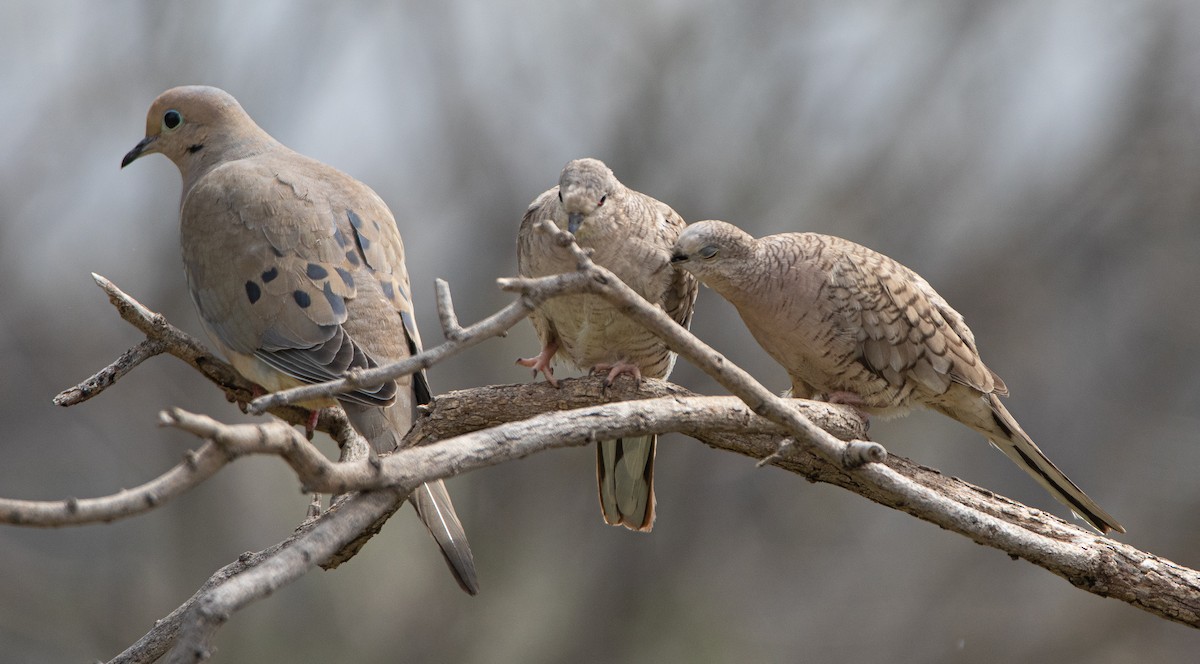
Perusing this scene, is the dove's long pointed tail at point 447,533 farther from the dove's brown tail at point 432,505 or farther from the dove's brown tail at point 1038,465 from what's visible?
the dove's brown tail at point 1038,465

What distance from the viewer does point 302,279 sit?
3.11 meters

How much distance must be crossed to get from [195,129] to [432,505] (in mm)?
1974

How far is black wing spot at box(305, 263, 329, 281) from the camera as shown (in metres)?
3.11

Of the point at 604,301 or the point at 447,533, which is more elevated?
the point at 604,301

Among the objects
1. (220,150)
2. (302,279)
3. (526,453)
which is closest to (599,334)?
(302,279)

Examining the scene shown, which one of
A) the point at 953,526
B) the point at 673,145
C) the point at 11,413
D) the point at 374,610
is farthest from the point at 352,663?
the point at 953,526

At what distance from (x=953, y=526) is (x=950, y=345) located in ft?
3.49

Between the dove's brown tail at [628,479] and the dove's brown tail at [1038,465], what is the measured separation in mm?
1026

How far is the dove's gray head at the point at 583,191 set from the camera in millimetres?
3066

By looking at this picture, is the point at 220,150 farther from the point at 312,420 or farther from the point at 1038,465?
the point at 1038,465

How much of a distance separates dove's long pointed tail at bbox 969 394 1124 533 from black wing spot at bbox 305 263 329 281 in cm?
210

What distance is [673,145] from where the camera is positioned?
30.8 feet

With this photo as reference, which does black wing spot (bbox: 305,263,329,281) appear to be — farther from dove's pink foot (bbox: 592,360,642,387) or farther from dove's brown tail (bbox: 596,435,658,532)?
dove's brown tail (bbox: 596,435,658,532)

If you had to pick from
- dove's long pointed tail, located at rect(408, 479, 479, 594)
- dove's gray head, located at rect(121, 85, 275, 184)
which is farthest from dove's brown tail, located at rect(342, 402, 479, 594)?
dove's gray head, located at rect(121, 85, 275, 184)
